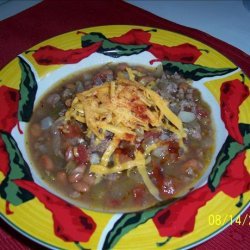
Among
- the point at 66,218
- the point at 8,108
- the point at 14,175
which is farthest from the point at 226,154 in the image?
the point at 8,108

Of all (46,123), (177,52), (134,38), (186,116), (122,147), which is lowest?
(122,147)

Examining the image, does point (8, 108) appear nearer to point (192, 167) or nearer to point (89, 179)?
point (89, 179)

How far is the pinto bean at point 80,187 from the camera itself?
2.87 meters

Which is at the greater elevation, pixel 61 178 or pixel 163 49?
pixel 163 49

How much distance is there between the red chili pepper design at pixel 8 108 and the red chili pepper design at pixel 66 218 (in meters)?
0.61

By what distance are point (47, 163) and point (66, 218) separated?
739mm

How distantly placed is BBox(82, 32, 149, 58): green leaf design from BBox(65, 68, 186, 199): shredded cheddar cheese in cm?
68

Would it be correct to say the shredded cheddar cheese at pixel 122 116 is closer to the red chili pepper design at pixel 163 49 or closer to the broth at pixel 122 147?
the broth at pixel 122 147

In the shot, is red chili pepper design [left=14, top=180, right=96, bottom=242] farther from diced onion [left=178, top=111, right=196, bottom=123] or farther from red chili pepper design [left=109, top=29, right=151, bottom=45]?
red chili pepper design [left=109, top=29, right=151, bottom=45]

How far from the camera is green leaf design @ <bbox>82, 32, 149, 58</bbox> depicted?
3789 mm

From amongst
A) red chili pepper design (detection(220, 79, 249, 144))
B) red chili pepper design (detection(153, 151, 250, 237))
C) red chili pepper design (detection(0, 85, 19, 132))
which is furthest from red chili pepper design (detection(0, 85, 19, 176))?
red chili pepper design (detection(220, 79, 249, 144))

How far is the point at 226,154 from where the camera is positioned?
2.81 m

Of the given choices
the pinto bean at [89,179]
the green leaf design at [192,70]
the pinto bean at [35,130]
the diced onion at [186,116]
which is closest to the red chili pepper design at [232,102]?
the green leaf design at [192,70]

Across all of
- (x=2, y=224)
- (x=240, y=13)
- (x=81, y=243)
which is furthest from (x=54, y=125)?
(x=240, y=13)
